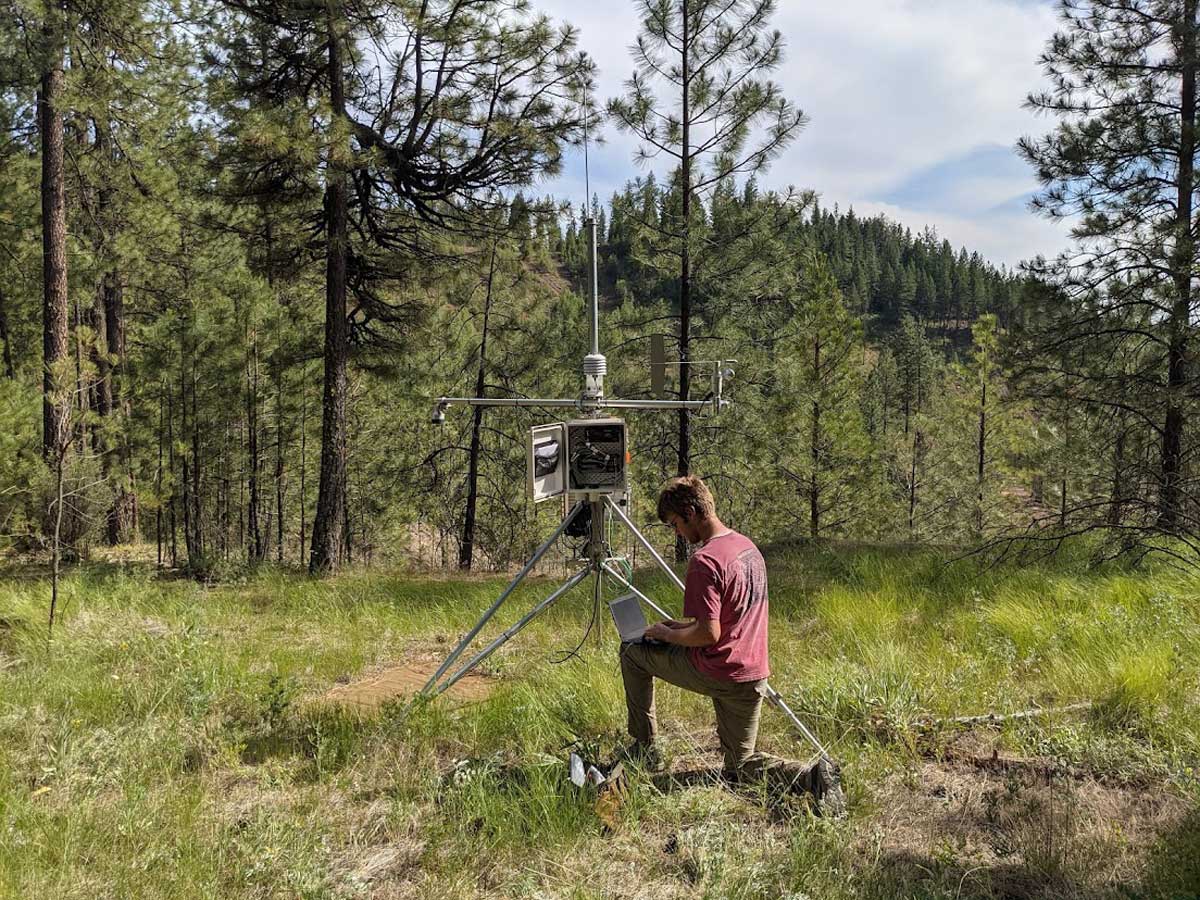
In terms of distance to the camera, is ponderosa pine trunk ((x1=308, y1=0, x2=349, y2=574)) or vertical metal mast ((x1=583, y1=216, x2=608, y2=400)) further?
ponderosa pine trunk ((x1=308, y1=0, x2=349, y2=574))

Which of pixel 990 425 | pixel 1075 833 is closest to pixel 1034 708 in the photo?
pixel 1075 833

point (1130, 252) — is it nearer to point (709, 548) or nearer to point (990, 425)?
point (709, 548)

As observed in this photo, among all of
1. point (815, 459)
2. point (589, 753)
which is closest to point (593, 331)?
point (589, 753)

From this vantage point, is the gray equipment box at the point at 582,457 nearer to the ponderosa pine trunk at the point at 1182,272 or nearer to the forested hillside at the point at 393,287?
the forested hillside at the point at 393,287

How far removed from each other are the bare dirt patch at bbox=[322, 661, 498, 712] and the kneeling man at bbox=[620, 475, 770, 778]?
1.55m

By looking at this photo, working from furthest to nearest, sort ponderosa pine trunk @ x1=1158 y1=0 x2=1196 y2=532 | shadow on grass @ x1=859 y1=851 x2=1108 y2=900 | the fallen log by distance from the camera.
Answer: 1. ponderosa pine trunk @ x1=1158 y1=0 x2=1196 y2=532
2. the fallen log
3. shadow on grass @ x1=859 y1=851 x2=1108 y2=900

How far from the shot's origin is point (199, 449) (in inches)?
521

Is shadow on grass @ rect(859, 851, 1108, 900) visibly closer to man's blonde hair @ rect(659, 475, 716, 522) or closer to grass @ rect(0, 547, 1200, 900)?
grass @ rect(0, 547, 1200, 900)

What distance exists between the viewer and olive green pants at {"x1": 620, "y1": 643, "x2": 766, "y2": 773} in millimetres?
2879

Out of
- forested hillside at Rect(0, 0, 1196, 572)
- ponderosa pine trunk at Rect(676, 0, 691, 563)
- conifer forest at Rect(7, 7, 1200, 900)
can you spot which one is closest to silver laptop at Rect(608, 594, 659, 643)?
conifer forest at Rect(7, 7, 1200, 900)

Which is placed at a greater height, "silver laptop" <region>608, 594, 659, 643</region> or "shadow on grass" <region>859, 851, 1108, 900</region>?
"silver laptop" <region>608, 594, 659, 643</region>

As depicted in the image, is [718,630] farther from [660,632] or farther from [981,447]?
[981,447]

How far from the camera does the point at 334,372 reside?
27.5ft

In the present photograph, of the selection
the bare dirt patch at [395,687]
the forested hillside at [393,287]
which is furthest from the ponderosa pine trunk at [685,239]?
the bare dirt patch at [395,687]
